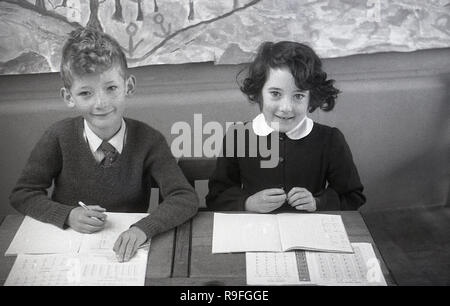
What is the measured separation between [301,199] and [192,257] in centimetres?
33

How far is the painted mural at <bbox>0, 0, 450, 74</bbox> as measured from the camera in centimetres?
138

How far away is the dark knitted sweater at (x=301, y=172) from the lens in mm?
1523

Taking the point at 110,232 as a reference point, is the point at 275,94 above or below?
above

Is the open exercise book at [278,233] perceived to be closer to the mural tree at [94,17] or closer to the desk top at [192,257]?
the desk top at [192,257]

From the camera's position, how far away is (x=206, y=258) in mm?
1261

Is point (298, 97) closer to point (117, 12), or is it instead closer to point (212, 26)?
point (212, 26)

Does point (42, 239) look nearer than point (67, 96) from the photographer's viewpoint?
Yes

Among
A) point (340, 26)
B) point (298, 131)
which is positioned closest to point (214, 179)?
point (298, 131)

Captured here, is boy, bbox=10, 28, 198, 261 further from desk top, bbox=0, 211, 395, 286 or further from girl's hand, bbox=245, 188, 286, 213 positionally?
girl's hand, bbox=245, 188, 286, 213

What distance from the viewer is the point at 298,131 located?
4.99 feet

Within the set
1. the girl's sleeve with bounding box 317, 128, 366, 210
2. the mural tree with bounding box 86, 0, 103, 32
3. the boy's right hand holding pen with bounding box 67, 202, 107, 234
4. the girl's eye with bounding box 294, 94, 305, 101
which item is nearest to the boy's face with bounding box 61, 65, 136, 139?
the mural tree with bounding box 86, 0, 103, 32

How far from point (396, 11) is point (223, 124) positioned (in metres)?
0.54

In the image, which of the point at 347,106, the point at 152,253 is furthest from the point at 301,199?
the point at 152,253
